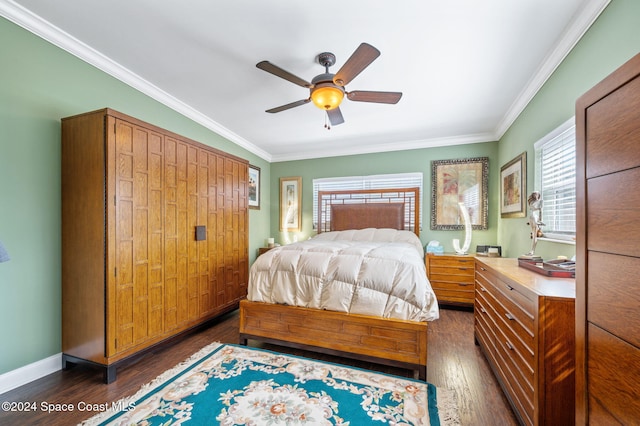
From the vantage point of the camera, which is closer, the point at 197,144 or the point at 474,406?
the point at 474,406

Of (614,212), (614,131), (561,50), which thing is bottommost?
(614,212)

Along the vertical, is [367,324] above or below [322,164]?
below

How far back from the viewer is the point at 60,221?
2189 mm

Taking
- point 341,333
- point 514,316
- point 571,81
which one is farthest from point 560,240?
point 341,333

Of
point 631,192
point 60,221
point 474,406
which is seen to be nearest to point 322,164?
point 60,221

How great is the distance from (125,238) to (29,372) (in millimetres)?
1172

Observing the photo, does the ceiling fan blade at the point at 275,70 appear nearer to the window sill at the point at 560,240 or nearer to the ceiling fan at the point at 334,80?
the ceiling fan at the point at 334,80

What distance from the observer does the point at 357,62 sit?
6.21 feet

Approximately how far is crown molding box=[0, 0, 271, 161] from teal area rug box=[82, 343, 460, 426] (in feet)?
9.18

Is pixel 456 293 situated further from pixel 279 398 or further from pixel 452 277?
pixel 279 398

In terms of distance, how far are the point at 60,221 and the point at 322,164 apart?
395cm

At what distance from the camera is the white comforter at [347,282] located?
6.96 ft

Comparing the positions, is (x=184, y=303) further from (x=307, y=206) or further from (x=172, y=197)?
(x=307, y=206)

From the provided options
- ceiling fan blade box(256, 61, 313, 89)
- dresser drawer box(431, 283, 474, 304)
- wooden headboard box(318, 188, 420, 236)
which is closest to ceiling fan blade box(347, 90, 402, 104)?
ceiling fan blade box(256, 61, 313, 89)
